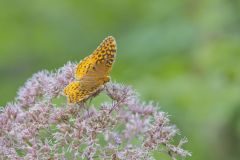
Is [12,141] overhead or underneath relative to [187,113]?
underneath

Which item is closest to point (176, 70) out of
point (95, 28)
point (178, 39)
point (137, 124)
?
point (178, 39)

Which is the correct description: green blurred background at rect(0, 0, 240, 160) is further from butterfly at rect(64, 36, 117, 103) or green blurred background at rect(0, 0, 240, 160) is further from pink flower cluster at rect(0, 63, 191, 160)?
butterfly at rect(64, 36, 117, 103)

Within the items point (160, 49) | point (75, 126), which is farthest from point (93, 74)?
point (160, 49)

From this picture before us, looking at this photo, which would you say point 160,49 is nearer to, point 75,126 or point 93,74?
point 93,74

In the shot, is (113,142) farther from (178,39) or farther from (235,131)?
(178,39)

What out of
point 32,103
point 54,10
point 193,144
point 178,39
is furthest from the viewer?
point 54,10

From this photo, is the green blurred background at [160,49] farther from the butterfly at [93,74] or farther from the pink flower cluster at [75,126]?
the butterfly at [93,74]
